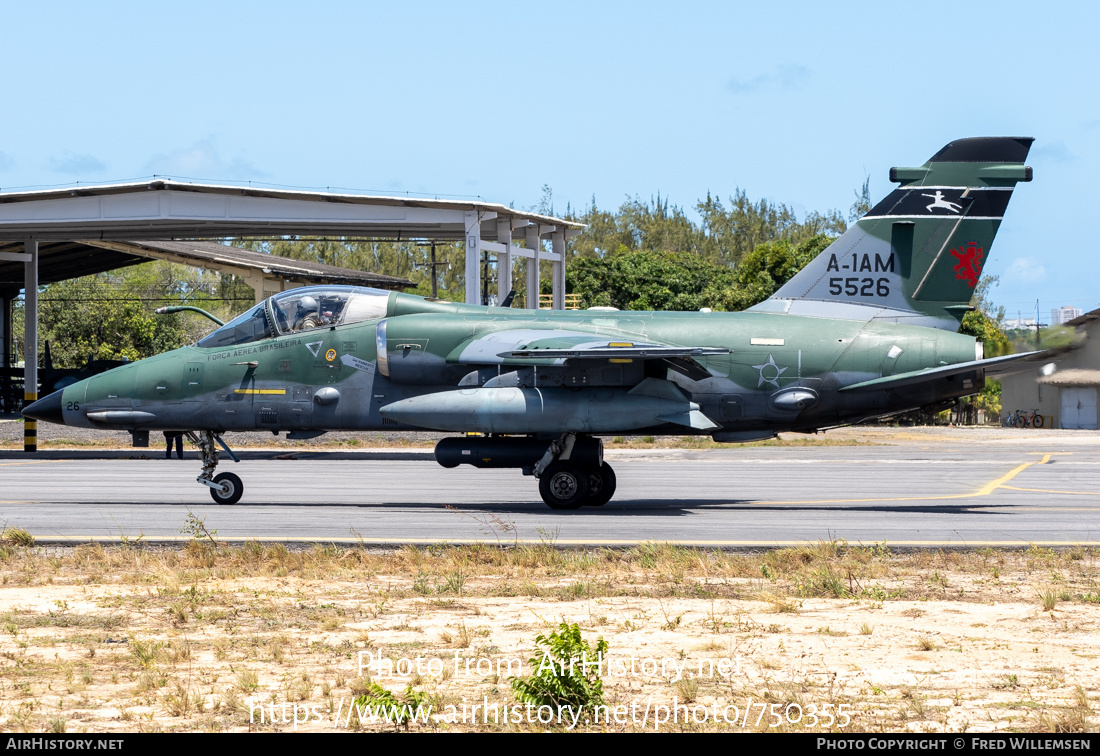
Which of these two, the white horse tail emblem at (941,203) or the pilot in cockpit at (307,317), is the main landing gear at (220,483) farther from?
the white horse tail emblem at (941,203)

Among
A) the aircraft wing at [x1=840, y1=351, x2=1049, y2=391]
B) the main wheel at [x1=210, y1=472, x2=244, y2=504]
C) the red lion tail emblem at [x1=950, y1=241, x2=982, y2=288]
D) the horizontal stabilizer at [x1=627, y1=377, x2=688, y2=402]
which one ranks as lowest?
the main wheel at [x1=210, y1=472, x2=244, y2=504]

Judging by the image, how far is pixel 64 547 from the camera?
1284cm

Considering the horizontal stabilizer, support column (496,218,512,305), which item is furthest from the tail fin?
support column (496,218,512,305)

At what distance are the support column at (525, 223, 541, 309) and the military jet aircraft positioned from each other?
25.6m

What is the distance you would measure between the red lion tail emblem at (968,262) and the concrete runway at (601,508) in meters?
3.94

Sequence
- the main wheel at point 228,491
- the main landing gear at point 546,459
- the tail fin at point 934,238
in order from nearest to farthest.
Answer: the main landing gear at point 546,459, the main wheel at point 228,491, the tail fin at point 934,238

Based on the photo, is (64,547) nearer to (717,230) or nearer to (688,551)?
(688,551)

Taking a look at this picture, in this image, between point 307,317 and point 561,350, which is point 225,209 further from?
point 561,350

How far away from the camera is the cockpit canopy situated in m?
18.2

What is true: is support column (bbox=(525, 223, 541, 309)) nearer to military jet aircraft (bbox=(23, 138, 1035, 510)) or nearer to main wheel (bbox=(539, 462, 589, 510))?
military jet aircraft (bbox=(23, 138, 1035, 510))

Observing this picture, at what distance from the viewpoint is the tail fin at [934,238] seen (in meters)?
18.4

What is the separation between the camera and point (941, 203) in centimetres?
1850

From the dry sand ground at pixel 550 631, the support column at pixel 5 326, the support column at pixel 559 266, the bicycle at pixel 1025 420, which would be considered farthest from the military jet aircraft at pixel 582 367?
the bicycle at pixel 1025 420

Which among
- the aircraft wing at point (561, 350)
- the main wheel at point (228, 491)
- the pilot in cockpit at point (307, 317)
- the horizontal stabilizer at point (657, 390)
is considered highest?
the pilot in cockpit at point (307, 317)
